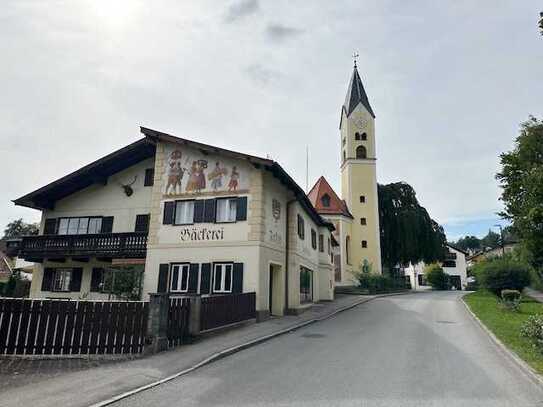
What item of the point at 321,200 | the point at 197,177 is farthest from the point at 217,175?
the point at 321,200

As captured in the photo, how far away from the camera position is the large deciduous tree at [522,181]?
16641 mm

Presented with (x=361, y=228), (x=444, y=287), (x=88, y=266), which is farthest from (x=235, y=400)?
(x=444, y=287)

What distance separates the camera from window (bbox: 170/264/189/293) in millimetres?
18477

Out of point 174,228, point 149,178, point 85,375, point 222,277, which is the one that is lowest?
point 85,375

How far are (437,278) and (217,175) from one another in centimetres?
5098

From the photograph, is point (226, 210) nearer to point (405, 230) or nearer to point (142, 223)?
point (142, 223)

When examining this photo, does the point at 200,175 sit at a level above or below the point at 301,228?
above

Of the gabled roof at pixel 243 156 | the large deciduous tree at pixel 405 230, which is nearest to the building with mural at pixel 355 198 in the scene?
the large deciduous tree at pixel 405 230

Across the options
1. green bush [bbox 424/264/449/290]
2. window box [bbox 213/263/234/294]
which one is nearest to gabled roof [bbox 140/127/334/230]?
window box [bbox 213/263/234/294]

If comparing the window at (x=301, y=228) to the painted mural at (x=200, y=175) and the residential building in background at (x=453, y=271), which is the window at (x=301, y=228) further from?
the residential building in background at (x=453, y=271)

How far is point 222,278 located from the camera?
18.0 meters

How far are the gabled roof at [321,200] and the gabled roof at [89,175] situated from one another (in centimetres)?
2471

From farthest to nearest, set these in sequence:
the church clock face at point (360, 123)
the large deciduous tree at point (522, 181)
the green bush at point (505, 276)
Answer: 1. the church clock face at point (360, 123)
2. the green bush at point (505, 276)
3. the large deciduous tree at point (522, 181)

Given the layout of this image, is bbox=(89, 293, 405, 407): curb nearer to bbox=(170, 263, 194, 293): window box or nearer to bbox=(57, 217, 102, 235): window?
bbox=(170, 263, 194, 293): window box
